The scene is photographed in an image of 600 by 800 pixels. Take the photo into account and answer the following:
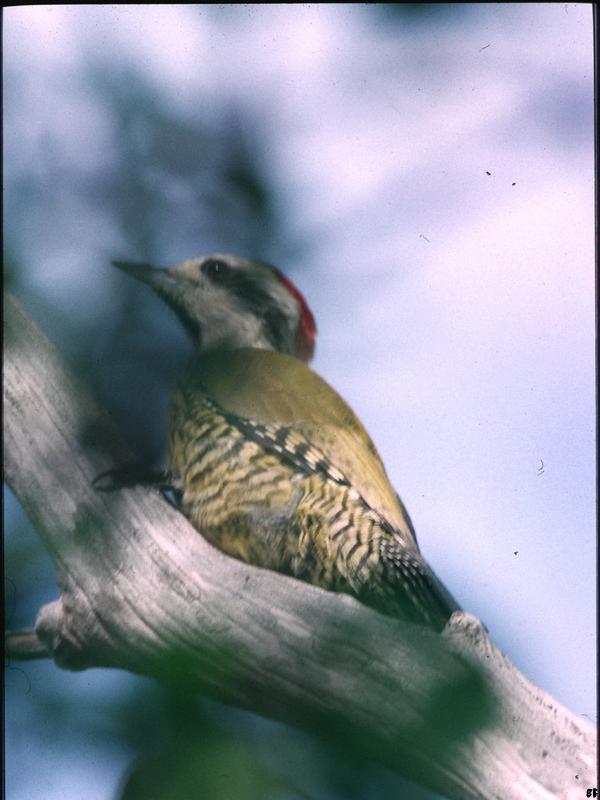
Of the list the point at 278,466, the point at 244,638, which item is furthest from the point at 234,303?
the point at 244,638

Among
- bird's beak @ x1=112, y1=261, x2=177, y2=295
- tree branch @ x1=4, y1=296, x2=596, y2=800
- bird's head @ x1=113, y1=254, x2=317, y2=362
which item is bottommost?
tree branch @ x1=4, y1=296, x2=596, y2=800

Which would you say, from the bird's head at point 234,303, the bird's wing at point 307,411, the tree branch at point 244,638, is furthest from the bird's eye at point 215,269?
the tree branch at point 244,638

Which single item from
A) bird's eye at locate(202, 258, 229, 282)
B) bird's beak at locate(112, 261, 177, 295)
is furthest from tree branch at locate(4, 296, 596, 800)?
bird's eye at locate(202, 258, 229, 282)

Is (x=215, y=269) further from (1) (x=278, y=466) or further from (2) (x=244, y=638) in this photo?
(2) (x=244, y=638)

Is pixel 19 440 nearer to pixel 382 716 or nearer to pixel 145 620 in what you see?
pixel 145 620

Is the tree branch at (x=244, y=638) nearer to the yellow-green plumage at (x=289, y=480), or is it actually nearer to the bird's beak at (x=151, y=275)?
the yellow-green plumage at (x=289, y=480)

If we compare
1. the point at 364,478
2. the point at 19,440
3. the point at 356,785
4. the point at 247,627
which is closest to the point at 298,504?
the point at 364,478

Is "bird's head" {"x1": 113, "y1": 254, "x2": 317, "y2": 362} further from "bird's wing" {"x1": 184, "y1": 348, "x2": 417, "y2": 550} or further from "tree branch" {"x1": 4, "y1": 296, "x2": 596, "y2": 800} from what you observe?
"tree branch" {"x1": 4, "y1": 296, "x2": 596, "y2": 800}
